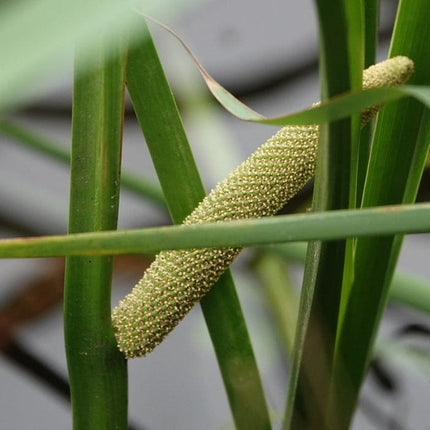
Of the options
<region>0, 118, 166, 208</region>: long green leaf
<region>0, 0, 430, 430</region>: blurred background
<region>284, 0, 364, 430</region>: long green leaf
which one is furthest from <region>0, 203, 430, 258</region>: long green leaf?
<region>0, 0, 430, 430</region>: blurred background

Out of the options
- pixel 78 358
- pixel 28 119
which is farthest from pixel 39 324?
pixel 78 358

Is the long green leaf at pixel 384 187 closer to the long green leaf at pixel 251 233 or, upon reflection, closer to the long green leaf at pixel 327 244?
the long green leaf at pixel 327 244

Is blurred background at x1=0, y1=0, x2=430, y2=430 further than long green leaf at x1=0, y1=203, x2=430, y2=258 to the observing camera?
Yes

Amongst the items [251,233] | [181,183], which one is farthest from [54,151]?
[251,233]

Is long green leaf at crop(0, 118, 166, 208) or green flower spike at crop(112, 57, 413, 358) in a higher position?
long green leaf at crop(0, 118, 166, 208)

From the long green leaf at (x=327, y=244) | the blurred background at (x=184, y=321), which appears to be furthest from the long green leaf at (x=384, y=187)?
the blurred background at (x=184, y=321)

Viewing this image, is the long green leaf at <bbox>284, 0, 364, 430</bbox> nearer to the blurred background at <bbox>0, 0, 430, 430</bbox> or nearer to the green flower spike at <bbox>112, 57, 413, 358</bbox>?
the green flower spike at <bbox>112, 57, 413, 358</bbox>

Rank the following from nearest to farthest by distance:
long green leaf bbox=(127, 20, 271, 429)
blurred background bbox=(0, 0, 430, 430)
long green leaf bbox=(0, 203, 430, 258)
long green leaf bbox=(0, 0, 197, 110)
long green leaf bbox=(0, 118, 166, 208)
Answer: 1. long green leaf bbox=(0, 0, 197, 110)
2. long green leaf bbox=(0, 203, 430, 258)
3. long green leaf bbox=(127, 20, 271, 429)
4. long green leaf bbox=(0, 118, 166, 208)
5. blurred background bbox=(0, 0, 430, 430)

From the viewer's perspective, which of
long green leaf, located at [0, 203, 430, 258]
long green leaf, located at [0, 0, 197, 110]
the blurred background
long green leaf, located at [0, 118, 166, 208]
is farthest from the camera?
the blurred background

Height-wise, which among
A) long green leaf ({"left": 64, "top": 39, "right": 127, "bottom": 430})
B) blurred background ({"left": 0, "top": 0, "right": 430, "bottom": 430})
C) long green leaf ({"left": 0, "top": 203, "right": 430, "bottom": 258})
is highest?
blurred background ({"left": 0, "top": 0, "right": 430, "bottom": 430})
